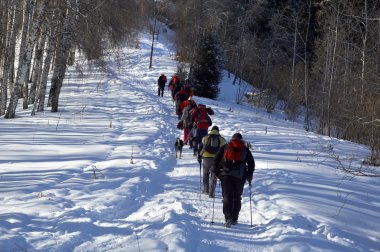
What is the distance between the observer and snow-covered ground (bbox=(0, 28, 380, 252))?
20.3 ft

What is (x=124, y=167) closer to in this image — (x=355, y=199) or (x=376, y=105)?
(x=355, y=199)

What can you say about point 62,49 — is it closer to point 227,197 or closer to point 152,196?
point 152,196

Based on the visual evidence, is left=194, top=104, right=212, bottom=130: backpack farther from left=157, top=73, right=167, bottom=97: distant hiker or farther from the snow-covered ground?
left=157, top=73, right=167, bottom=97: distant hiker

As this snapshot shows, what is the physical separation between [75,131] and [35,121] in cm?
259

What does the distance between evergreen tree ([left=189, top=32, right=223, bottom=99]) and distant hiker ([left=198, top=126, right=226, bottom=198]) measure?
22.6 m

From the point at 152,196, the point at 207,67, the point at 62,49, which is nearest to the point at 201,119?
the point at 152,196

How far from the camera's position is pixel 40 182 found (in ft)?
28.8

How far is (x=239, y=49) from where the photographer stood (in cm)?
3928

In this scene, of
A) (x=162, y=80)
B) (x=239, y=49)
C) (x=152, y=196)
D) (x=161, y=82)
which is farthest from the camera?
(x=239, y=49)

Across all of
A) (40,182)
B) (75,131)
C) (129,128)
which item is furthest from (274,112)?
(40,182)

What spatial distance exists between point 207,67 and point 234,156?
2453 centimetres

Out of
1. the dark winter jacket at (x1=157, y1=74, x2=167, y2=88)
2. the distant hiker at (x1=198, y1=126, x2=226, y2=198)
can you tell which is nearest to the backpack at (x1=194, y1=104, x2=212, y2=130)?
the distant hiker at (x1=198, y1=126, x2=226, y2=198)

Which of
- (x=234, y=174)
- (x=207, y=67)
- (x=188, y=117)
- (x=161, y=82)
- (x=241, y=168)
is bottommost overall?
(x=234, y=174)

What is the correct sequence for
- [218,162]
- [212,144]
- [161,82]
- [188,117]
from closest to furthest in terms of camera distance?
[218,162] < [212,144] < [188,117] < [161,82]
